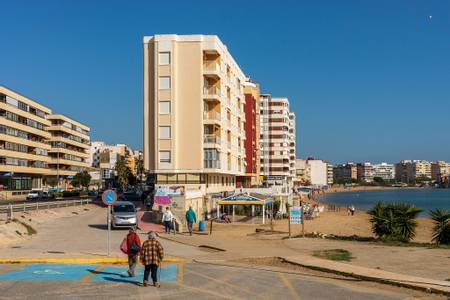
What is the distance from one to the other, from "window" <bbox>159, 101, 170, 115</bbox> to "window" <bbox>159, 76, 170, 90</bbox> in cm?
153

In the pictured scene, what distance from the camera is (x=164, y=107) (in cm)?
5609

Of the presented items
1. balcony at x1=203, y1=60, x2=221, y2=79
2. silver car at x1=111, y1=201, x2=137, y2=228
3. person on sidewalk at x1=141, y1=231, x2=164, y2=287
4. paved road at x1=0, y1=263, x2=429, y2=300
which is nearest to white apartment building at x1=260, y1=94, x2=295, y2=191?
balcony at x1=203, y1=60, x2=221, y2=79

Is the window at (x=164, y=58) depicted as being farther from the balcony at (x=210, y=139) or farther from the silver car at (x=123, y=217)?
the silver car at (x=123, y=217)

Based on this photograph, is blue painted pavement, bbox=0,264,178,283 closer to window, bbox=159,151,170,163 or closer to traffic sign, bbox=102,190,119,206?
traffic sign, bbox=102,190,119,206

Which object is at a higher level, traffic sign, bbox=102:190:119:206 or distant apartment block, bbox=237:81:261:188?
distant apartment block, bbox=237:81:261:188

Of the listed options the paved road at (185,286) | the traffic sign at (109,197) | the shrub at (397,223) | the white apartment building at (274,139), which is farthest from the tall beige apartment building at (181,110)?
the white apartment building at (274,139)

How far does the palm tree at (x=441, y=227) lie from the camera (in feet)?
86.2

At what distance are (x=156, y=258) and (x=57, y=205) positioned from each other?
4015 cm

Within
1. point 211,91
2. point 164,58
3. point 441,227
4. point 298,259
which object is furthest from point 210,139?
point 298,259

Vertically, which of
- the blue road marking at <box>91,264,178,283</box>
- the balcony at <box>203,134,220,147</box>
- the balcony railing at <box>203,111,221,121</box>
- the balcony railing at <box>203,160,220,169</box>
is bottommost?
the blue road marking at <box>91,264,178,283</box>

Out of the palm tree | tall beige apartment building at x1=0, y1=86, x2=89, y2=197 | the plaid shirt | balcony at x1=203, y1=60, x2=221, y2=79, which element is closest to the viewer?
the plaid shirt

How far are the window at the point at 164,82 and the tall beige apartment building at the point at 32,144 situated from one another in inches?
1668

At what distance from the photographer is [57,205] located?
172 feet

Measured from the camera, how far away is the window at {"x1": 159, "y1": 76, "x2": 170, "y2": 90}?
5588 centimetres
